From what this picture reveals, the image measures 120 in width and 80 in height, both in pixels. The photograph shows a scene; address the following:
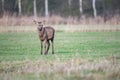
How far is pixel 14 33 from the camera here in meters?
34.5

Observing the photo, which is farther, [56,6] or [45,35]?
[56,6]

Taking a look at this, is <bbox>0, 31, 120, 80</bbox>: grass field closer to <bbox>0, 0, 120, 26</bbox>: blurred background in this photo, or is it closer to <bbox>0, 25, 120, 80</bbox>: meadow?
<bbox>0, 25, 120, 80</bbox>: meadow

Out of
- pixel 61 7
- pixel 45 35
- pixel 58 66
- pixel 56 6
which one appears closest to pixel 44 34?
pixel 45 35

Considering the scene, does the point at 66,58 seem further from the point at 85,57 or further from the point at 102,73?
the point at 102,73

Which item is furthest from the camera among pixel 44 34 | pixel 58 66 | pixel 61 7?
pixel 61 7

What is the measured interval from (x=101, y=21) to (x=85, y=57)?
2557 cm

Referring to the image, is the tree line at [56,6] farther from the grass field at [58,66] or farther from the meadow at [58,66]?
the grass field at [58,66]

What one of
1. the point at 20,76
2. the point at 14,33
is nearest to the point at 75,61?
the point at 20,76

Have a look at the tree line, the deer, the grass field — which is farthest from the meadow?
the tree line

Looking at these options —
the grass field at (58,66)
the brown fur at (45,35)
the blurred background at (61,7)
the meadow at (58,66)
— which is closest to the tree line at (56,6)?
the blurred background at (61,7)

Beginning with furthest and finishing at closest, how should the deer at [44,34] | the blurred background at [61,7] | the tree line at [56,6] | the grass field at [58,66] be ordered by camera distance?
the tree line at [56,6]
the blurred background at [61,7]
the deer at [44,34]
the grass field at [58,66]

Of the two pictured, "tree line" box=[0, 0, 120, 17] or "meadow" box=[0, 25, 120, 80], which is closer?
"meadow" box=[0, 25, 120, 80]

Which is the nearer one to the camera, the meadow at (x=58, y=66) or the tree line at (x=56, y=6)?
the meadow at (x=58, y=66)

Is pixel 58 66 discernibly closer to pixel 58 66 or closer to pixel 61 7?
pixel 58 66
